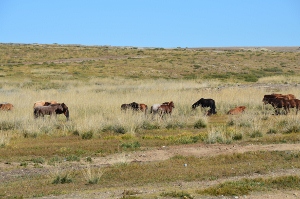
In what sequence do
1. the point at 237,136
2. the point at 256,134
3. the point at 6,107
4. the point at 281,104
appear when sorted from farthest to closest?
the point at 6,107 → the point at 281,104 → the point at 256,134 → the point at 237,136

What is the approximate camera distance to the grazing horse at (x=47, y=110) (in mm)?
23250

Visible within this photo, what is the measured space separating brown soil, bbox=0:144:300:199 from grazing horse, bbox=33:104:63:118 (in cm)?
849

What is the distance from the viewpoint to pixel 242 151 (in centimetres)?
1528

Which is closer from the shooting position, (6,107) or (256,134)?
(256,134)

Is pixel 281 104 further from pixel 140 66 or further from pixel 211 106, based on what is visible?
pixel 140 66

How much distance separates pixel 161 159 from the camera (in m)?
14.8

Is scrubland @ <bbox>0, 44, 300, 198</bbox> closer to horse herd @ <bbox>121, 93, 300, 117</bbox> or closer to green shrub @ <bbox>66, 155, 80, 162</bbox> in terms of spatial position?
green shrub @ <bbox>66, 155, 80, 162</bbox>

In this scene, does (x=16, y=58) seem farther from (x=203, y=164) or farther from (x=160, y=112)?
(x=203, y=164)

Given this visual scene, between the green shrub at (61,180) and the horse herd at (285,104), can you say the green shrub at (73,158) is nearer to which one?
the green shrub at (61,180)

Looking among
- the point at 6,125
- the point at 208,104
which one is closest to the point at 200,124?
the point at 208,104

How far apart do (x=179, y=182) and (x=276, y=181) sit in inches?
84.3

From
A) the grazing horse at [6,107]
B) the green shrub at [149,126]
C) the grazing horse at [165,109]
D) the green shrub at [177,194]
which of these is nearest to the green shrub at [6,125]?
the grazing horse at [6,107]

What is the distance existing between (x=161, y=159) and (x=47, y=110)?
10163mm

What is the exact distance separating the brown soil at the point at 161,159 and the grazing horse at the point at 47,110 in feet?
27.8
